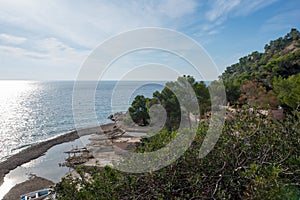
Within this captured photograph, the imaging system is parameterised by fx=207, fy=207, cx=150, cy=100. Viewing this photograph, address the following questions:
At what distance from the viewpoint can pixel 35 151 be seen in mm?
19875

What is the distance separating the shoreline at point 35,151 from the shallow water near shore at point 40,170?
0.51m

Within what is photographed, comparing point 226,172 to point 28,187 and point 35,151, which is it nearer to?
point 28,187

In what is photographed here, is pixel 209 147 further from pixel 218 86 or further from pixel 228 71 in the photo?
pixel 228 71

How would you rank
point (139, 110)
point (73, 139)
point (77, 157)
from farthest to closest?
1. point (73, 139)
2. point (139, 110)
3. point (77, 157)

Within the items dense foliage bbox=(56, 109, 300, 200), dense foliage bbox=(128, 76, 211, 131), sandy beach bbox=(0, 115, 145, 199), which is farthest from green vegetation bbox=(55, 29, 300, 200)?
sandy beach bbox=(0, 115, 145, 199)

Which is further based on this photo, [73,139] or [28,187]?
[73,139]

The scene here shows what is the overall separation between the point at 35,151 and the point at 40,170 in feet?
15.9

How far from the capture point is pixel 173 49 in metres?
4.48

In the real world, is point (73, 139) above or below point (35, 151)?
above

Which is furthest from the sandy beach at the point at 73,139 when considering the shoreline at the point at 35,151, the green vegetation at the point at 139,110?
the green vegetation at the point at 139,110

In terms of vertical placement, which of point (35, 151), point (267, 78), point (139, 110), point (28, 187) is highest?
point (267, 78)

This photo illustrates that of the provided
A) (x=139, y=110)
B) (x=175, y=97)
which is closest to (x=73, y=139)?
(x=139, y=110)

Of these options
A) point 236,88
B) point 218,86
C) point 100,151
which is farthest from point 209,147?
point 236,88

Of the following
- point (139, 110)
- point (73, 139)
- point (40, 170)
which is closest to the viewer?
point (40, 170)
